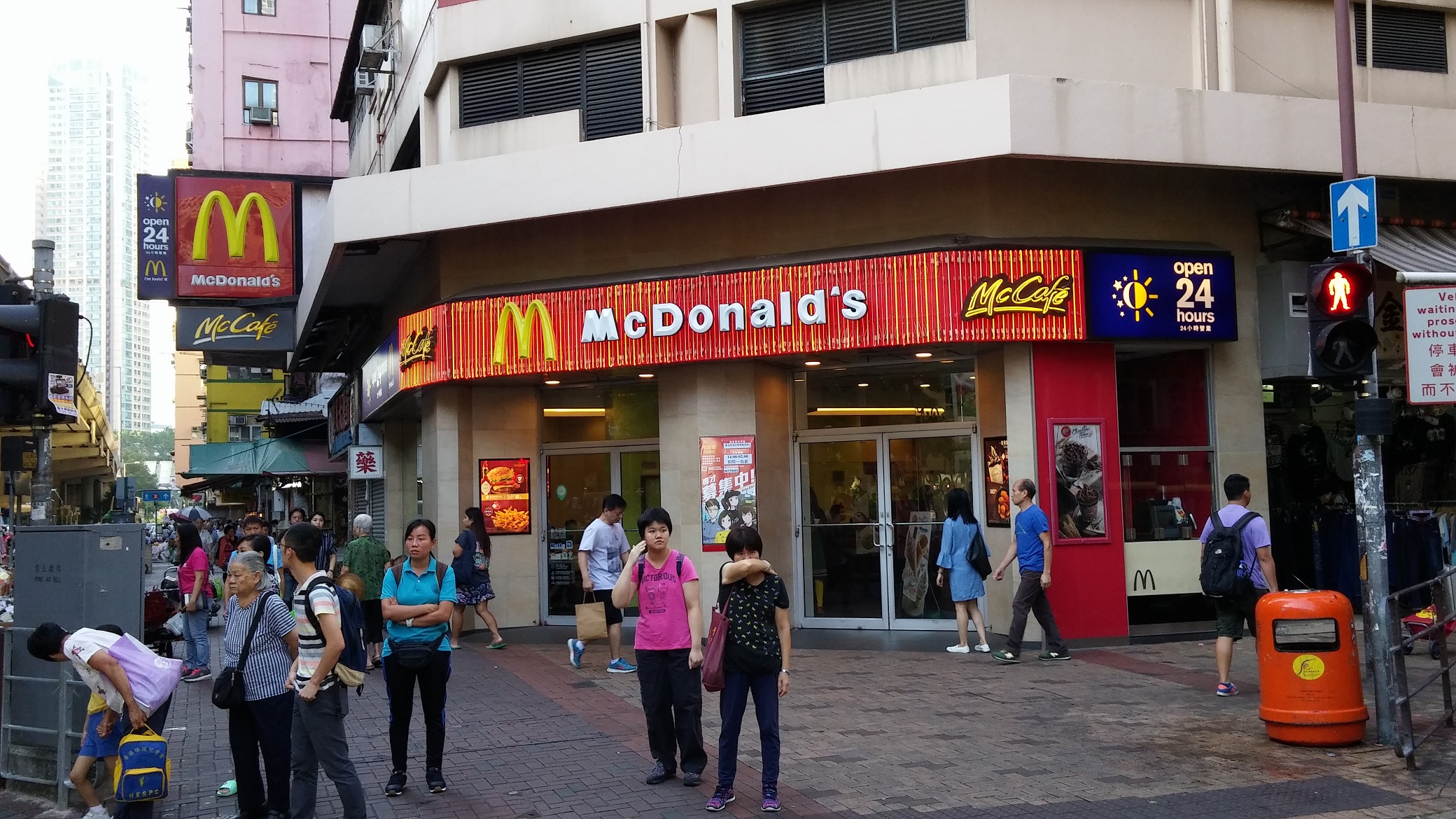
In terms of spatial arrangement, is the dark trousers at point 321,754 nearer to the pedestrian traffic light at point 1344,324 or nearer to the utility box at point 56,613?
the utility box at point 56,613

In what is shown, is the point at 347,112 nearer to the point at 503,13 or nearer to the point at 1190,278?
the point at 503,13

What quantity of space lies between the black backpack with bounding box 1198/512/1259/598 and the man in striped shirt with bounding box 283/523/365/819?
21.5 feet

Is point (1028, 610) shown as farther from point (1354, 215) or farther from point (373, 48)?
point (373, 48)

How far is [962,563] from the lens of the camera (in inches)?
490

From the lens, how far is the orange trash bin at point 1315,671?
7926 millimetres

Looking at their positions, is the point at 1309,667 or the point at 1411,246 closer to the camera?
the point at 1309,667

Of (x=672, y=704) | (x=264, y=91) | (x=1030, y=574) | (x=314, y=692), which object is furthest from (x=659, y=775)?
(x=264, y=91)

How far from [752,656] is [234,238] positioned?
19390mm

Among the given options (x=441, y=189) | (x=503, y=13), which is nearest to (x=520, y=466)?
(x=441, y=189)

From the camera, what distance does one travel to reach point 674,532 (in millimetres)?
15164

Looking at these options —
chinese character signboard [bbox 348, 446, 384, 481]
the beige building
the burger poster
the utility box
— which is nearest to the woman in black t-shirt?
the utility box

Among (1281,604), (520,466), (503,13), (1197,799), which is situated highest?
(503,13)

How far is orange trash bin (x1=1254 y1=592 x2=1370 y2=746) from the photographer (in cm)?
793

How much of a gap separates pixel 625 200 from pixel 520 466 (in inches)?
172
